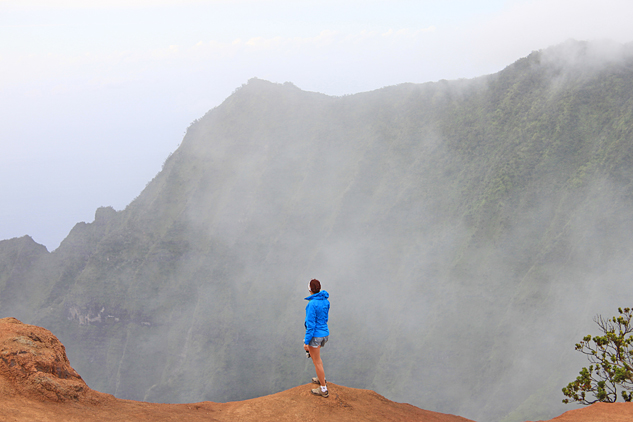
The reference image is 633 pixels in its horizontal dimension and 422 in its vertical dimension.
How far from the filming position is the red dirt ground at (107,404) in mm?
8094

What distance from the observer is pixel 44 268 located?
130 m

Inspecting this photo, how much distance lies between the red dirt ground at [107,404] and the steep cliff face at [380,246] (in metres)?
57.2

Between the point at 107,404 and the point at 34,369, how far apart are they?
1759mm

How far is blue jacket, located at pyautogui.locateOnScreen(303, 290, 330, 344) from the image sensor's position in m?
10.3

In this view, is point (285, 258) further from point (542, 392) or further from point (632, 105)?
point (632, 105)

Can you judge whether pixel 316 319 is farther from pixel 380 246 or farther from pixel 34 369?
pixel 380 246

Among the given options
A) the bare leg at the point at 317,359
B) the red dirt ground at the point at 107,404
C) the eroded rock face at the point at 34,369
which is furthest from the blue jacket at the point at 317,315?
the eroded rock face at the point at 34,369

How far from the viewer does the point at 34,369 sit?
8.72 m

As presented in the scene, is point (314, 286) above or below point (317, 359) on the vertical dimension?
above

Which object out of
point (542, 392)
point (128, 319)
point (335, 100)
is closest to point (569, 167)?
point (542, 392)

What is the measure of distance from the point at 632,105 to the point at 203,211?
335 feet

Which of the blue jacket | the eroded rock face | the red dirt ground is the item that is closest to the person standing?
the blue jacket

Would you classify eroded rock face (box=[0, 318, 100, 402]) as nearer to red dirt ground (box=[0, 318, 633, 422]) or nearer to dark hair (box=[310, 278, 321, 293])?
red dirt ground (box=[0, 318, 633, 422])

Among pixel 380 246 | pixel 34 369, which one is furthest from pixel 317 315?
pixel 380 246
